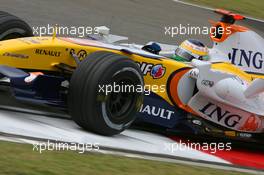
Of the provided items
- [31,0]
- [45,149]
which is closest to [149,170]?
[45,149]

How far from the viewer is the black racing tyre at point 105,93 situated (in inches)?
239

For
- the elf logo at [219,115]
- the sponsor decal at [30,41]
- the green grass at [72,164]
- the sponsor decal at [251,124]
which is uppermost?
the sponsor decal at [30,41]

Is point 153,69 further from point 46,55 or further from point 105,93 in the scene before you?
point 46,55

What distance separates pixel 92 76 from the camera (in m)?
6.06

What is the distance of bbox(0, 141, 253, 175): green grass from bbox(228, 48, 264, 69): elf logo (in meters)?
2.22

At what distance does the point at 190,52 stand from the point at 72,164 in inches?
111

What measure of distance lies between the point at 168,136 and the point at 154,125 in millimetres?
196

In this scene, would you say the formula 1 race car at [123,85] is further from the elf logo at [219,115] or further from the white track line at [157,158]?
the white track line at [157,158]

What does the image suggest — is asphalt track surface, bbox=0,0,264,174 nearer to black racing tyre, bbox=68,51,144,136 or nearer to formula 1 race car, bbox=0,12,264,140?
formula 1 race car, bbox=0,12,264,140

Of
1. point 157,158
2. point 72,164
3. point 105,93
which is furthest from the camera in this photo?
point 105,93

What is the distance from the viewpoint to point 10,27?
7.16 metres

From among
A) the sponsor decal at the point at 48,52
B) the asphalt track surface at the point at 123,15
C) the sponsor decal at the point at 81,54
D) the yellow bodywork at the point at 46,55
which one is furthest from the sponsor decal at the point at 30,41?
the asphalt track surface at the point at 123,15

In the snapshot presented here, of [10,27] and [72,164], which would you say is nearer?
[72,164]

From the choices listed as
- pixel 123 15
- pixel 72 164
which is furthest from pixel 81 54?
pixel 123 15
